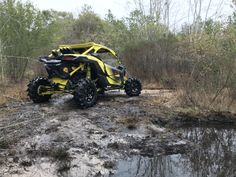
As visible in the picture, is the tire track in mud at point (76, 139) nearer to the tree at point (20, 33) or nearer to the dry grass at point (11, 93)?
the dry grass at point (11, 93)

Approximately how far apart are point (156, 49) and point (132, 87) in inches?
165

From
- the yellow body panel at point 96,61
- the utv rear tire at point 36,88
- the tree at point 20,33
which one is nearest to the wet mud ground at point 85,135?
the utv rear tire at point 36,88

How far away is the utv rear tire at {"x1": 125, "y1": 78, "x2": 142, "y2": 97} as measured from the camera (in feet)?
32.4

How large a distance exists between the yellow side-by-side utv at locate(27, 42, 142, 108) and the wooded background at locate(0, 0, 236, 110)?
135cm

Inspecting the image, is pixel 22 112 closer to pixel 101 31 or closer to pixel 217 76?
pixel 217 76

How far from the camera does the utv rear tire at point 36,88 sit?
8328 millimetres

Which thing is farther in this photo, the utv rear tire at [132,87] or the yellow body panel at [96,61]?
the utv rear tire at [132,87]

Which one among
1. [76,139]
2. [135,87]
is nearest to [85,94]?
[76,139]

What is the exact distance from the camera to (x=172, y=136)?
6.34 m

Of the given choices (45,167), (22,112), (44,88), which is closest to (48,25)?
(44,88)

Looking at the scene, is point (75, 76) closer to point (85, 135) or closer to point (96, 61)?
point (96, 61)

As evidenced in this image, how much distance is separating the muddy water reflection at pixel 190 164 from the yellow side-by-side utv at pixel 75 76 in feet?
9.94

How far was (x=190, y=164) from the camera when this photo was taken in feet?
17.0

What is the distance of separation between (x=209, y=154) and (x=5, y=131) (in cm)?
394
